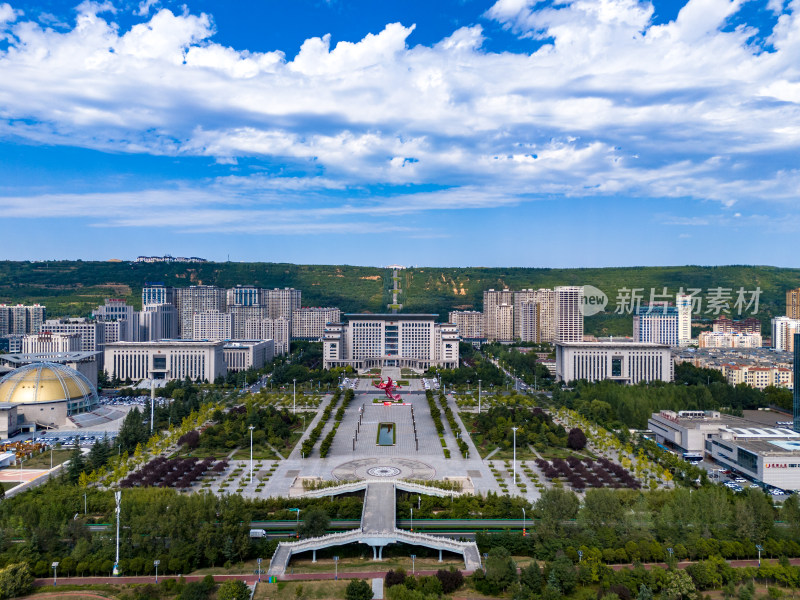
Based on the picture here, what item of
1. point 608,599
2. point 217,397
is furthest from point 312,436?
point 608,599

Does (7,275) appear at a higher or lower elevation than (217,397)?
higher

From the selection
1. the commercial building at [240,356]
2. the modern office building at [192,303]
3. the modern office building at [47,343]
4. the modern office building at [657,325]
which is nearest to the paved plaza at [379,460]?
the commercial building at [240,356]

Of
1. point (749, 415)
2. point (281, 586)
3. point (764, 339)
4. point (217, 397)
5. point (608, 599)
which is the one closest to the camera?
point (608, 599)

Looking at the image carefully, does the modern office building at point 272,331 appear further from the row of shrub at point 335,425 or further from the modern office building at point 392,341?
the row of shrub at point 335,425

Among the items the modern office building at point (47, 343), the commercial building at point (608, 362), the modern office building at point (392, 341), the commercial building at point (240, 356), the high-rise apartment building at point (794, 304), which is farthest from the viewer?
the high-rise apartment building at point (794, 304)

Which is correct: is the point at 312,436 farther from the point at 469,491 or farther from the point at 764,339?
the point at 764,339

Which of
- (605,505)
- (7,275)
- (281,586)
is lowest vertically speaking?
(281,586)
